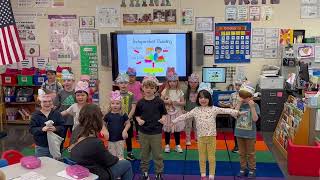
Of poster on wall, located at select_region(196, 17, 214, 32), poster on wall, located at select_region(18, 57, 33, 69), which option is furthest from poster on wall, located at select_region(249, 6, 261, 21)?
poster on wall, located at select_region(18, 57, 33, 69)

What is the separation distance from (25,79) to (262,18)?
16.0ft

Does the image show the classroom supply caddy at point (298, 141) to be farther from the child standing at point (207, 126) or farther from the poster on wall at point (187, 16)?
the poster on wall at point (187, 16)

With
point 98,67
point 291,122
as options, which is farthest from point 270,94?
point 98,67

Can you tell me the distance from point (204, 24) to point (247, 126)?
3.27 meters

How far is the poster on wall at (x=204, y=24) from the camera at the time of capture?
759cm

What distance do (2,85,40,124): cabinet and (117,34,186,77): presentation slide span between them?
1964 millimetres

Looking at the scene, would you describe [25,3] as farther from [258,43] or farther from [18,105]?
[258,43]

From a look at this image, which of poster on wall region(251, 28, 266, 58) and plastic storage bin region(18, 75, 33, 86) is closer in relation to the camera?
poster on wall region(251, 28, 266, 58)

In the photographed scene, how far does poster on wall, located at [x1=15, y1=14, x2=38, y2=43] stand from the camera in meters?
8.05

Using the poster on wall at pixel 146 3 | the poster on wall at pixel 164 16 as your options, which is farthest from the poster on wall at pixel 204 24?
the poster on wall at pixel 146 3

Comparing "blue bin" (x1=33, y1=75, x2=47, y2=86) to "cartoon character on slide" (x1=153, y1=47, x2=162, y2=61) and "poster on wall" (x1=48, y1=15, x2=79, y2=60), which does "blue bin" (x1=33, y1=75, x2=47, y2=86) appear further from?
"cartoon character on slide" (x1=153, y1=47, x2=162, y2=61)

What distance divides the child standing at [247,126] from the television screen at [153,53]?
2756 millimetres

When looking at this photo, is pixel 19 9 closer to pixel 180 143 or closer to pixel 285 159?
pixel 180 143

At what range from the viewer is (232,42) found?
761 cm
